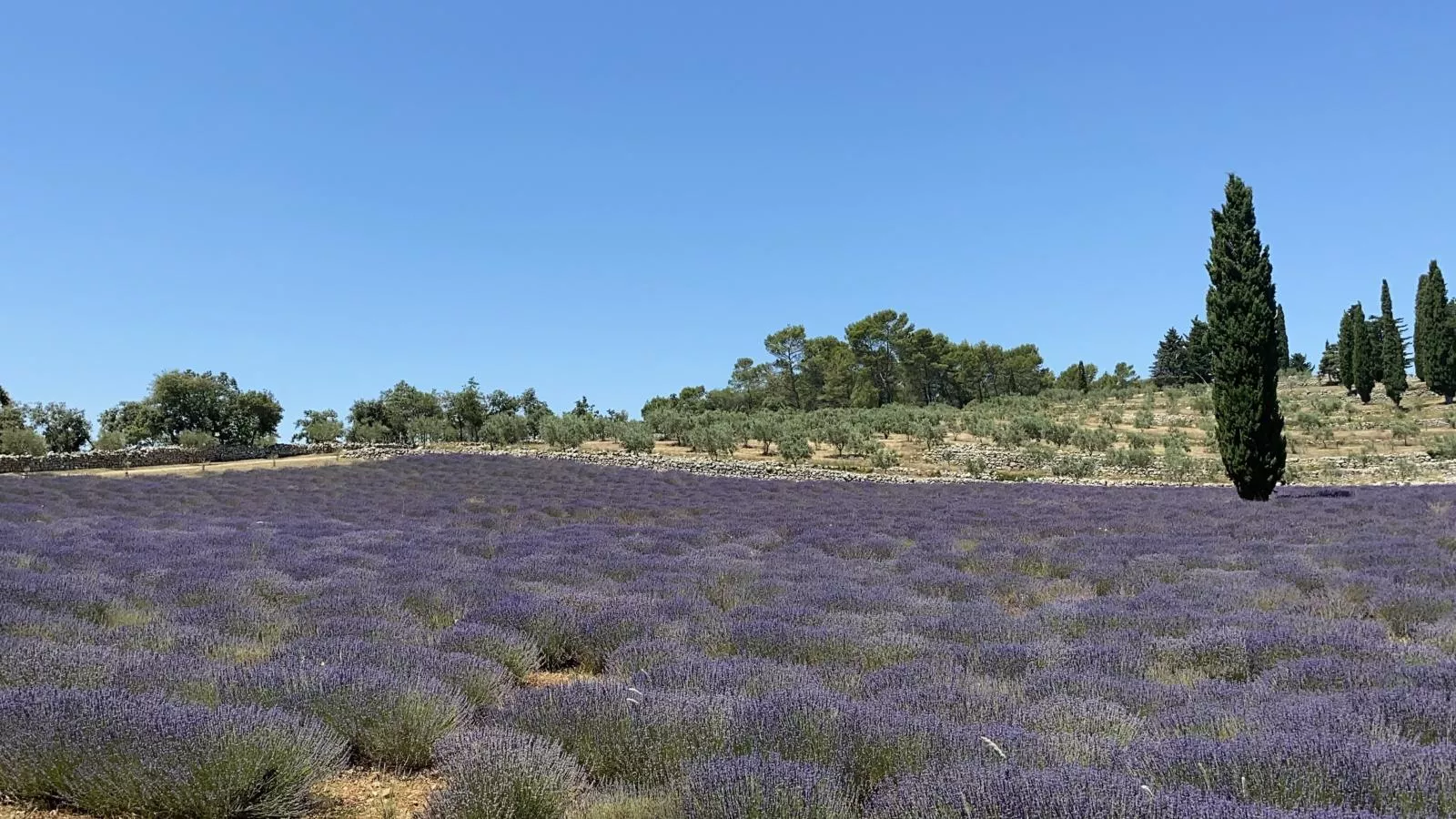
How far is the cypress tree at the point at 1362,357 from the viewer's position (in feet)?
153

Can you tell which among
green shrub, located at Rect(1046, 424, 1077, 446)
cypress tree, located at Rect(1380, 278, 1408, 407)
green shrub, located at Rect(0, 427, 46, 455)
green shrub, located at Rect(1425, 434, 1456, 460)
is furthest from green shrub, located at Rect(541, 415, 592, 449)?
cypress tree, located at Rect(1380, 278, 1408, 407)

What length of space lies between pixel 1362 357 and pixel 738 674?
182 ft

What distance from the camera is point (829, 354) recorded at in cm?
6731

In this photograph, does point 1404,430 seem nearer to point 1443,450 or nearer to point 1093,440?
point 1443,450

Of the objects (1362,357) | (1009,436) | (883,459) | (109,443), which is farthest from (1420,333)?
(109,443)

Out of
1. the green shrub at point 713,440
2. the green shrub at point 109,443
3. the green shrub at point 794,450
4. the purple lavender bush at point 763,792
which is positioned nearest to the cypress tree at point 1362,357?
the green shrub at point 794,450

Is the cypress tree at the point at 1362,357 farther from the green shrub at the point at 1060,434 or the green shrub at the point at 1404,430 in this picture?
the green shrub at the point at 1060,434

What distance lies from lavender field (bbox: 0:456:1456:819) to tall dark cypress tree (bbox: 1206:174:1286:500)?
7.40m

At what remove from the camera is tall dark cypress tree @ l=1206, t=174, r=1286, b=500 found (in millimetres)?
17578

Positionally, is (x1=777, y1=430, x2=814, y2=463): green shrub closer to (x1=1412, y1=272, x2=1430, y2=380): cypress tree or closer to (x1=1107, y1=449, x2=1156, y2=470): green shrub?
(x1=1107, y1=449, x2=1156, y2=470): green shrub

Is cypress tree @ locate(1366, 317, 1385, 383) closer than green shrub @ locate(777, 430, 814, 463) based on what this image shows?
No

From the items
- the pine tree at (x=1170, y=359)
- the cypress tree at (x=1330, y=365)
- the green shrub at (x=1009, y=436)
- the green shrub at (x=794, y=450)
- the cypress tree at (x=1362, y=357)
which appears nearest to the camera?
the green shrub at (x=794, y=450)

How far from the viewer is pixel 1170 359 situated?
8469 cm

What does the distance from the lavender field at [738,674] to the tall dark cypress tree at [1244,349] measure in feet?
24.3
